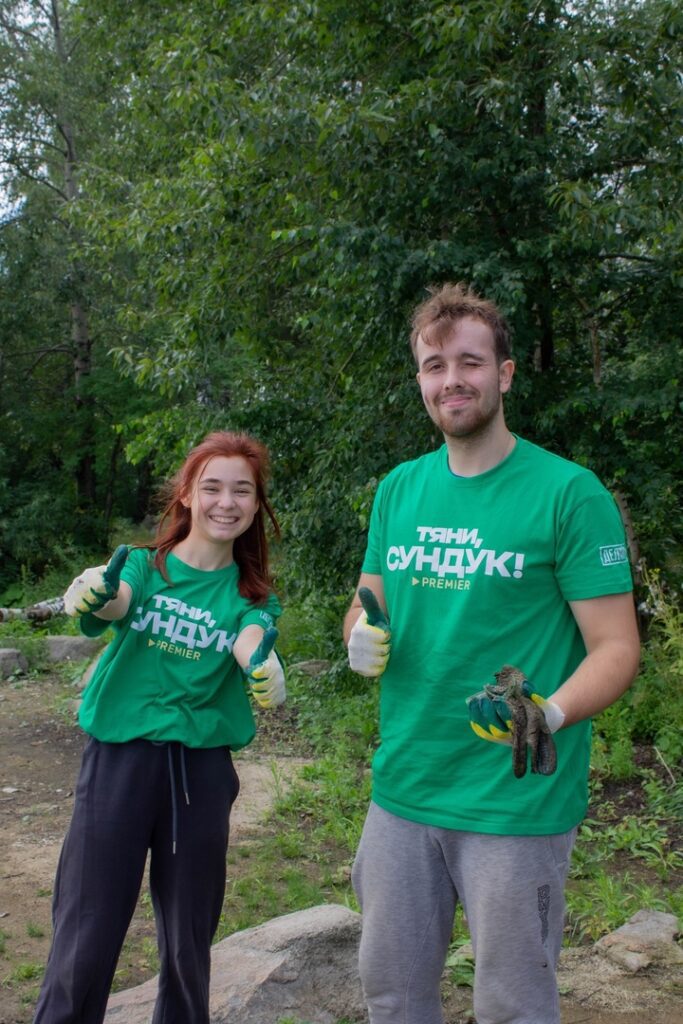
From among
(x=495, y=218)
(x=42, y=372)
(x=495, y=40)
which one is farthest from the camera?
(x=42, y=372)

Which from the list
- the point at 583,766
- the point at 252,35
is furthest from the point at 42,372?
the point at 583,766

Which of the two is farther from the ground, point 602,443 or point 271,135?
point 271,135

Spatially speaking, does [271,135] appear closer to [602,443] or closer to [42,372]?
[602,443]

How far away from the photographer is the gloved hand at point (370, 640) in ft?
7.20

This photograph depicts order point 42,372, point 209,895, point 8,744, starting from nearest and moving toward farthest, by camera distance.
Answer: point 209,895, point 8,744, point 42,372

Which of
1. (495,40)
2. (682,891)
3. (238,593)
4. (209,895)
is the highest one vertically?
(495,40)

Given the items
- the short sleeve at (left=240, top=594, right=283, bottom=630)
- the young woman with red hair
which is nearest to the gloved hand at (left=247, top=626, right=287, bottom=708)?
the young woman with red hair

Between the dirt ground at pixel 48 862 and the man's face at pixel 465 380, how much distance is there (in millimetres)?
2136

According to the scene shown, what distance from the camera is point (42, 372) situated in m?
18.7

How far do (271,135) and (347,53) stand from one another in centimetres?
123

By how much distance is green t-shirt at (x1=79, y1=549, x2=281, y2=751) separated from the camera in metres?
2.47

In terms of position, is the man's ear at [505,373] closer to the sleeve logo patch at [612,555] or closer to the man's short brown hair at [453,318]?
the man's short brown hair at [453,318]

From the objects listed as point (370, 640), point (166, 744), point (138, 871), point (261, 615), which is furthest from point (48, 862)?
point (370, 640)

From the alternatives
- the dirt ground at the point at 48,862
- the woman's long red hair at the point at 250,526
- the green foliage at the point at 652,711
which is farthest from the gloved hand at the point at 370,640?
the green foliage at the point at 652,711
